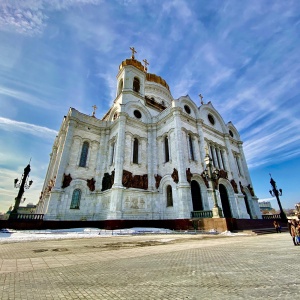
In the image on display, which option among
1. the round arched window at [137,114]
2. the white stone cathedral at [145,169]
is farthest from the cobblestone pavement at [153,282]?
the round arched window at [137,114]

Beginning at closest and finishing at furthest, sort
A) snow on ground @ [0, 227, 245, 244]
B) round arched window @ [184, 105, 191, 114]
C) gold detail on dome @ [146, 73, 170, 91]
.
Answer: snow on ground @ [0, 227, 245, 244] < round arched window @ [184, 105, 191, 114] < gold detail on dome @ [146, 73, 170, 91]

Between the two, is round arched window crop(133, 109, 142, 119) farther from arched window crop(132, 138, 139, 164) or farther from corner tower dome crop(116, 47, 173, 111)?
arched window crop(132, 138, 139, 164)

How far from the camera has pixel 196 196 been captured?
17453mm

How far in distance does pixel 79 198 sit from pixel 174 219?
9534 mm

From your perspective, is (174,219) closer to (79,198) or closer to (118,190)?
(118,190)

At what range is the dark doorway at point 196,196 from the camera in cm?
1697

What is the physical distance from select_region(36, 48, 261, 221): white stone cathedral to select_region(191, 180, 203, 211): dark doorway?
0.09 m

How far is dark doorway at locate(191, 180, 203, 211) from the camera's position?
1697 centimetres

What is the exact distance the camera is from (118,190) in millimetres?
16109

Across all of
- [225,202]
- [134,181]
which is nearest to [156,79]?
[134,181]

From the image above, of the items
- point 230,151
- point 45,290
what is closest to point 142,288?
point 45,290

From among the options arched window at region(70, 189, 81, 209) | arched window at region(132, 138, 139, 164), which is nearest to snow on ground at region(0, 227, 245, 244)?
arched window at region(70, 189, 81, 209)

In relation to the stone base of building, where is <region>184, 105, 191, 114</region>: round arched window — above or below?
above

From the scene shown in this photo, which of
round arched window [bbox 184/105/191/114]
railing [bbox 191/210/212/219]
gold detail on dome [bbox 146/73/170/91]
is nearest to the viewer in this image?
railing [bbox 191/210/212/219]
